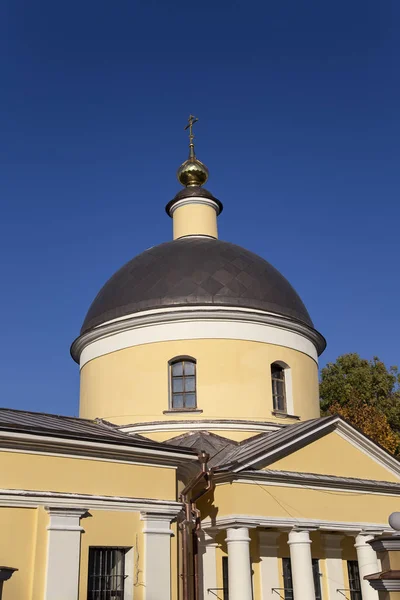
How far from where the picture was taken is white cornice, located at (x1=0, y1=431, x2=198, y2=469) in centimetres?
867

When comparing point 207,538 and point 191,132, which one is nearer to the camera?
point 207,538

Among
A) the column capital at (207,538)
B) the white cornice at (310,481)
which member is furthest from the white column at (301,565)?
the column capital at (207,538)

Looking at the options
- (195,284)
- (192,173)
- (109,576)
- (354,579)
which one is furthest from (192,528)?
(192,173)

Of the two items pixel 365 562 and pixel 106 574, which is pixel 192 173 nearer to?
pixel 365 562

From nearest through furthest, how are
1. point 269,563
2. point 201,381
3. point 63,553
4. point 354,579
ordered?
point 63,553, point 269,563, point 354,579, point 201,381

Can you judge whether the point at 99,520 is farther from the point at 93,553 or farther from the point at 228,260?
the point at 228,260

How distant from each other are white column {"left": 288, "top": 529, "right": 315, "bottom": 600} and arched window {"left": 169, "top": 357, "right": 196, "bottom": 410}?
3374 mm

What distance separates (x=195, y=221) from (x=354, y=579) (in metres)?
9.10

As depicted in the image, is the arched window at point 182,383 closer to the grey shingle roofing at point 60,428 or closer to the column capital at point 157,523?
the grey shingle roofing at point 60,428

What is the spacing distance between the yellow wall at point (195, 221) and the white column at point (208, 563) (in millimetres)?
8254

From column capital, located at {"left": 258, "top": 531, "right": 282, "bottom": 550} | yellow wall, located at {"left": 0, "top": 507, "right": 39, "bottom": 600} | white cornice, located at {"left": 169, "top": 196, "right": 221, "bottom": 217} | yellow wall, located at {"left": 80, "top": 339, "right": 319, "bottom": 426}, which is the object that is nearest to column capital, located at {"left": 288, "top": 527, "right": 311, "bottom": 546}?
column capital, located at {"left": 258, "top": 531, "right": 282, "bottom": 550}

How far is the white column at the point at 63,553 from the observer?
8.41m

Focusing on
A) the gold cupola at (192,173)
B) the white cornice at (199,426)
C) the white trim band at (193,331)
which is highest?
the gold cupola at (192,173)

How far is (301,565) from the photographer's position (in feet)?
35.6
